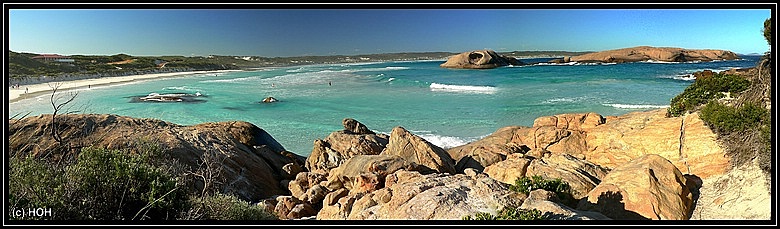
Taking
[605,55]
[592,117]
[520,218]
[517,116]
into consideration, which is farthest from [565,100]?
[605,55]

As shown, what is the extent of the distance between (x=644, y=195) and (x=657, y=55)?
329ft

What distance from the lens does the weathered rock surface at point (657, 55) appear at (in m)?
85.9

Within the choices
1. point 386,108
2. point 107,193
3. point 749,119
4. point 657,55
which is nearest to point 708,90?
point 749,119

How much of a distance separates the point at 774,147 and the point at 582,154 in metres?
5.97

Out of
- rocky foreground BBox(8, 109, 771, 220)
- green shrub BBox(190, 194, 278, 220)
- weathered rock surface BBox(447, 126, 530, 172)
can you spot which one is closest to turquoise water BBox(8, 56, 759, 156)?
A: weathered rock surface BBox(447, 126, 530, 172)

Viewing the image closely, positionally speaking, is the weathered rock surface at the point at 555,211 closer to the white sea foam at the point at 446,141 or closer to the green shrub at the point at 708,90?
the green shrub at the point at 708,90

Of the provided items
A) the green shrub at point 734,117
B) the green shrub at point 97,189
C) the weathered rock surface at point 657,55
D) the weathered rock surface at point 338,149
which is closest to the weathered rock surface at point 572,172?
the green shrub at point 734,117

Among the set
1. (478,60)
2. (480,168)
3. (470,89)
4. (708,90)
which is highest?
(478,60)

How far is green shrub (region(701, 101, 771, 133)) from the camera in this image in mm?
6762

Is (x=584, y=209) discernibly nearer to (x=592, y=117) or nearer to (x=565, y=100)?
(x=592, y=117)

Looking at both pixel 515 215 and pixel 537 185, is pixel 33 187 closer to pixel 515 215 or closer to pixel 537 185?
pixel 515 215

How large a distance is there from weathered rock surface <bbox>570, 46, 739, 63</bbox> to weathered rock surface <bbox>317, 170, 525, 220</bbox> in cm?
9827

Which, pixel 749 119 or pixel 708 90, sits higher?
pixel 708 90

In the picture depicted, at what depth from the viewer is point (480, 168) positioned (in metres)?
10.5
